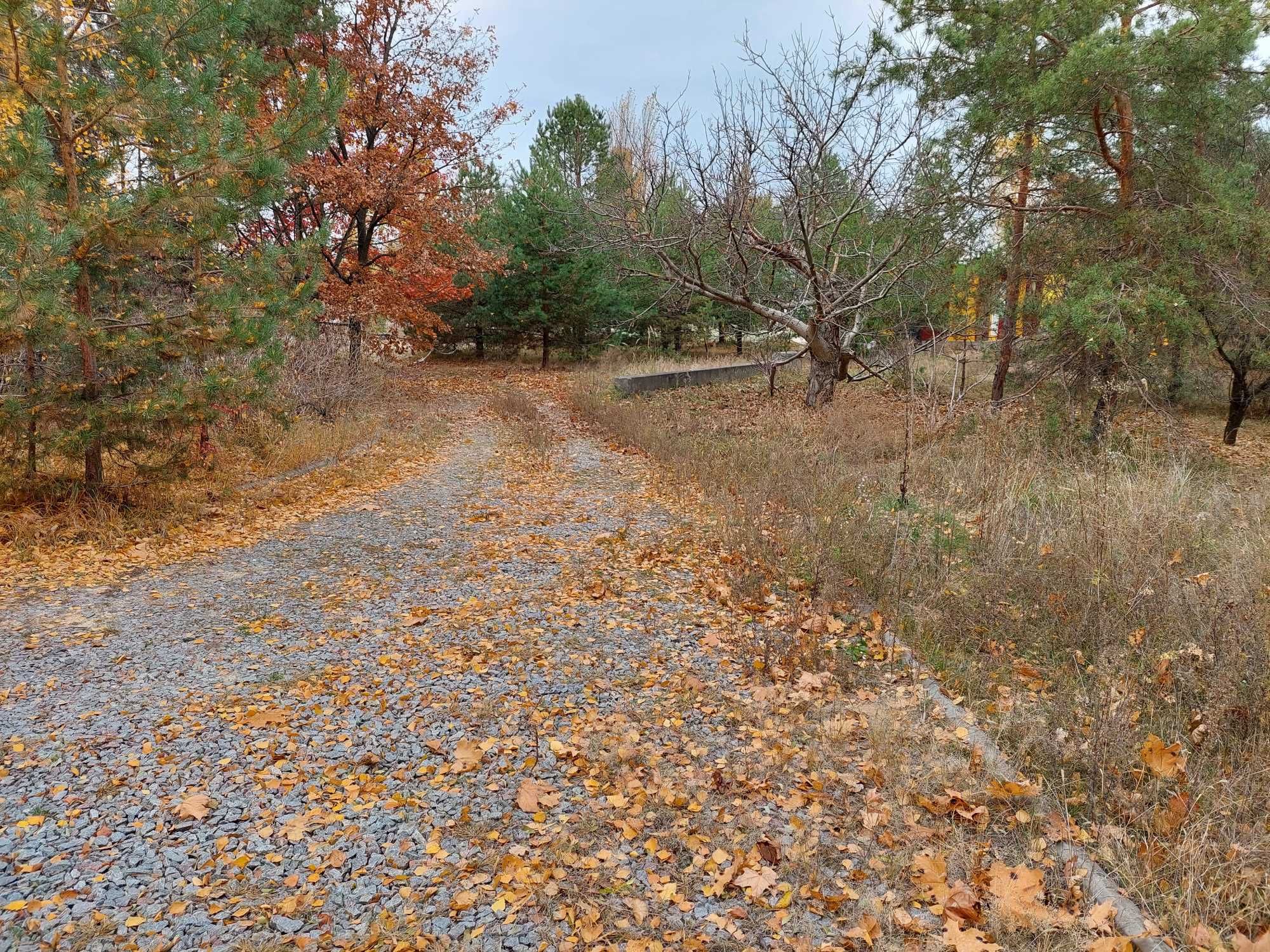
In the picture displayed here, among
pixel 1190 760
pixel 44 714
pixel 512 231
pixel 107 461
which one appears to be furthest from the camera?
pixel 512 231

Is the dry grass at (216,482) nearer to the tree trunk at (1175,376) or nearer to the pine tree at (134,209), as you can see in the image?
the pine tree at (134,209)

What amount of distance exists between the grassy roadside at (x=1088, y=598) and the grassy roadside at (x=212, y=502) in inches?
167

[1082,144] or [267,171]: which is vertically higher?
[1082,144]

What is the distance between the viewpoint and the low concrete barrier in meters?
15.4

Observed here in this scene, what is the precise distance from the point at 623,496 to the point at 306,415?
541 centimetres

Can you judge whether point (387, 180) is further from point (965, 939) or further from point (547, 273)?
point (965, 939)

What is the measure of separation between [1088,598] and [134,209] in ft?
23.7

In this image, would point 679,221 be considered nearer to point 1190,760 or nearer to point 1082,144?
point 1082,144

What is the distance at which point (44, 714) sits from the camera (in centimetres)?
346

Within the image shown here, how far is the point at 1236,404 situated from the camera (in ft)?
38.4

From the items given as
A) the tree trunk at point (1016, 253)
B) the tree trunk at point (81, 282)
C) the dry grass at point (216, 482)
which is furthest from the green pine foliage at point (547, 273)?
the tree trunk at point (81, 282)

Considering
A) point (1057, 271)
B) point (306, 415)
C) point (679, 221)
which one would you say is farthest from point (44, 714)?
point (1057, 271)

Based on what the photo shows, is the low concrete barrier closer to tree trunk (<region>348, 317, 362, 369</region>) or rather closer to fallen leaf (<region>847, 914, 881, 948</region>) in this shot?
tree trunk (<region>348, 317, 362, 369</region>)

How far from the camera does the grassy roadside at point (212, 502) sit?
5492mm
